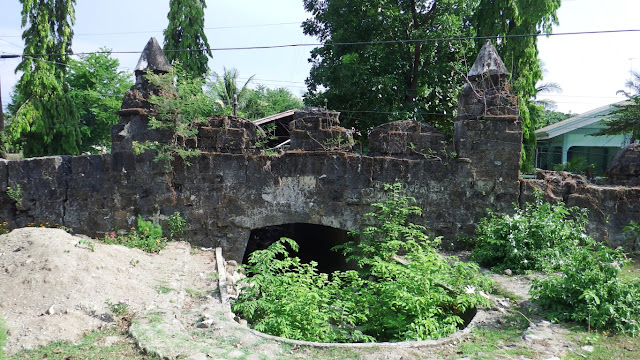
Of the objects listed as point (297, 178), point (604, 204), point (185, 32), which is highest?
point (185, 32)

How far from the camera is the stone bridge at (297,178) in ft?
26.9

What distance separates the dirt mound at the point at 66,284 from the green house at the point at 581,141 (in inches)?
691

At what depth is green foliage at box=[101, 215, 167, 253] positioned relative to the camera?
7.62m

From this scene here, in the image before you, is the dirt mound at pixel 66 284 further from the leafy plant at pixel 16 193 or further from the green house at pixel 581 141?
the green house at pixel 581 141

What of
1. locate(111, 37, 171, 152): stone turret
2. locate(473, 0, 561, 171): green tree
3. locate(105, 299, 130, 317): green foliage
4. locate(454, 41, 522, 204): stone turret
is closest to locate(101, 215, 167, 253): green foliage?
locate(111, 37, 171, 152): stone turret

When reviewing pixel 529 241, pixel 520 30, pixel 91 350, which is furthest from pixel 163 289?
pixel 520 30

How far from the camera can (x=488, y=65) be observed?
331 inches

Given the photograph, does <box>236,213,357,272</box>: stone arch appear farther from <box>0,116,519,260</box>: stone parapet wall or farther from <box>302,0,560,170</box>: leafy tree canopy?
<box>302,0,560,170</box>: leafy tree canopy

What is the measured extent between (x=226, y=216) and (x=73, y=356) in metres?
4.66

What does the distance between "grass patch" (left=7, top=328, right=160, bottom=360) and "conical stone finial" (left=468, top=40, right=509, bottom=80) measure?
7461 mm

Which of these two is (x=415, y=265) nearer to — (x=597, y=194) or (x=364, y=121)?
(x=597, y=194)

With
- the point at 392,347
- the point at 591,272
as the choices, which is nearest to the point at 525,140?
the point at 591,272

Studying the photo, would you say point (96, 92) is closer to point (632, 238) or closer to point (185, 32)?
point (185, 32)

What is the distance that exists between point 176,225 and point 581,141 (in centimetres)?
1845
